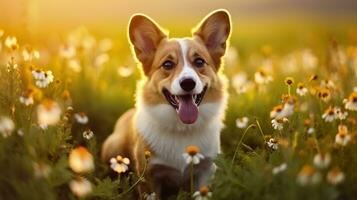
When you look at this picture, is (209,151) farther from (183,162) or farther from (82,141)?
(82,141)

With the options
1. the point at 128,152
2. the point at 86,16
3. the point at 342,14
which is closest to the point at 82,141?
the point at 128,152

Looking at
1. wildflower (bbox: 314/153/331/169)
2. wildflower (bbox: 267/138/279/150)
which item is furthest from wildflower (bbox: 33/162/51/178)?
wildflower (bbox: 267/138/279/150)

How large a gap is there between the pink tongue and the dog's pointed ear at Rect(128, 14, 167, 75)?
2.12ft

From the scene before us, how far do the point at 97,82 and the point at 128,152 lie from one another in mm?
2001

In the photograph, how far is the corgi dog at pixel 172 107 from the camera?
5512 mm

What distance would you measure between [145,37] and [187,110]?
0.91 meters

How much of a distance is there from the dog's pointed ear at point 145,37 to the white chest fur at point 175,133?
468 millimetres

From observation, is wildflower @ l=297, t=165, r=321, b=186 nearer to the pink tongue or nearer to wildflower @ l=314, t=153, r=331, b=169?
wildflower @ l=314, t=153, r=331, b=169

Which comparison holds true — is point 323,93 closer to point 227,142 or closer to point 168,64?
point 168,64

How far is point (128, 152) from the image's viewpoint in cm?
623

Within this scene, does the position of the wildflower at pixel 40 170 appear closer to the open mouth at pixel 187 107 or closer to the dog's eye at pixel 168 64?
the open mouth at pixel 187 107

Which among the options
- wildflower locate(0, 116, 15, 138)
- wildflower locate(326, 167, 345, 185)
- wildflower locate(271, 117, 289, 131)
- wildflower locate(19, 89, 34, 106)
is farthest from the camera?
wildflower locate(271, 117, 289, 131)

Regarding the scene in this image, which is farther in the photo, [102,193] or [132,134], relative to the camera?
[132,134]

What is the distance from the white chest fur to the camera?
→ 219 inches
